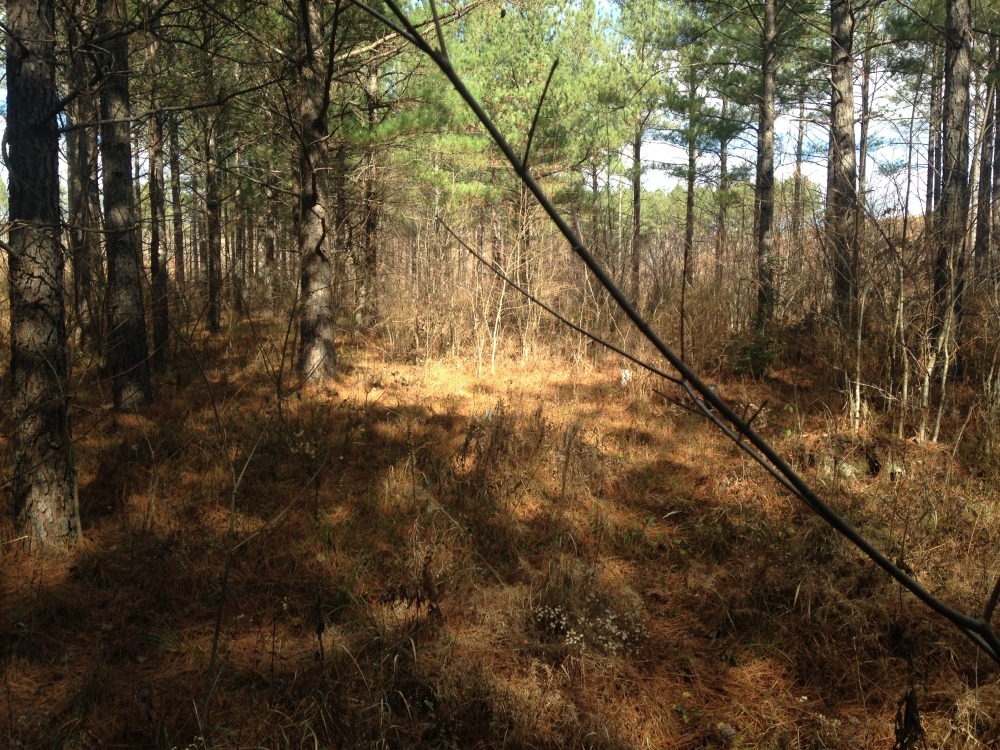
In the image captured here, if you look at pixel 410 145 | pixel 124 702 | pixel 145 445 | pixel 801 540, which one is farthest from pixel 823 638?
pixel 410 145

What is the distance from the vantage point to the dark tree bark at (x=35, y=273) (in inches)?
135

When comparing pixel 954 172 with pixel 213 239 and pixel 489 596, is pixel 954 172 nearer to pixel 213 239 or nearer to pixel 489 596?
pixel 489 596

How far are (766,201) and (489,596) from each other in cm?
711

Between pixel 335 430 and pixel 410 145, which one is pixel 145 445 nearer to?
pixel 335 430

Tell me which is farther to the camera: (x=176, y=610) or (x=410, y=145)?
(x=410, y=145)

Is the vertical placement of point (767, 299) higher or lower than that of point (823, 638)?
higher

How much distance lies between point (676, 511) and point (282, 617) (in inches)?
102

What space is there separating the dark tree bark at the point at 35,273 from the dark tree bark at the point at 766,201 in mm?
6753

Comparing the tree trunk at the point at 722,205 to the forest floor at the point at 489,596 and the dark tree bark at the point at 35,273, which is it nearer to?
the forest floor at the point at 489,596

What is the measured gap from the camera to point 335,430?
5.38m

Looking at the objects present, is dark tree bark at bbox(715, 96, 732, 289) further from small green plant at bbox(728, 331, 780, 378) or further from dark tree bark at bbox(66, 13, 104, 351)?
dark tree bark at bbox(66, 13, 104, 351)

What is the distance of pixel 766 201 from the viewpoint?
27.5 ft

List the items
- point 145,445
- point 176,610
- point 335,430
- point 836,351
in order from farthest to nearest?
point 836,351
point 335,430
point 145,445
point 176,610

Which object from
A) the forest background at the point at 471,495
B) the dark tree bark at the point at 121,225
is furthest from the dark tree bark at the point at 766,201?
the dark tree bark at the point at 121,225
